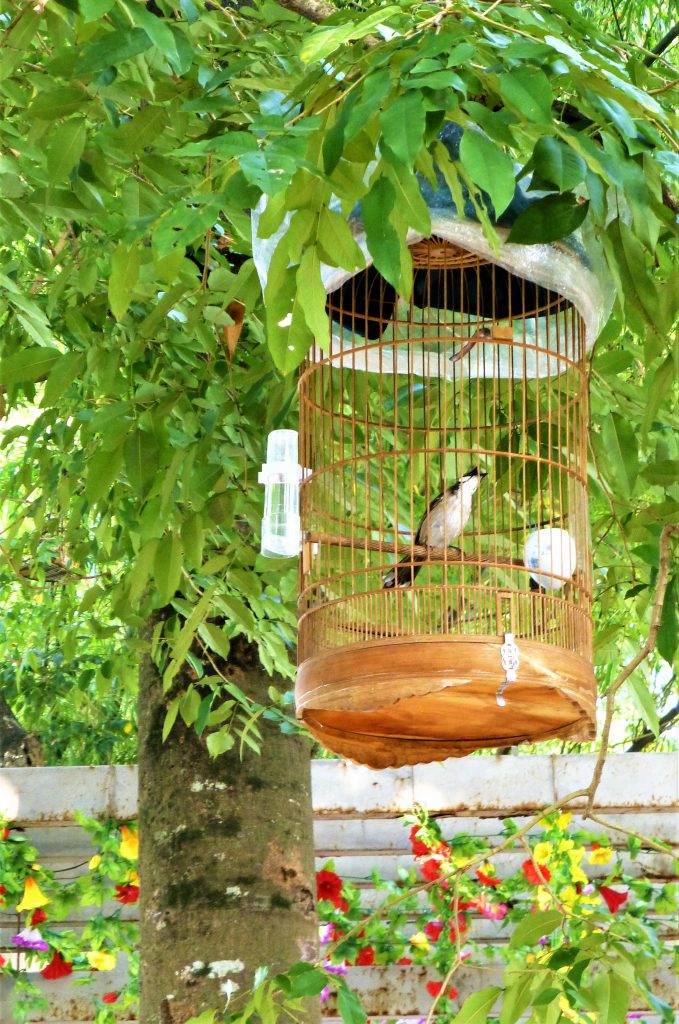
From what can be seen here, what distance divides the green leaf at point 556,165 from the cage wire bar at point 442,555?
434 mm

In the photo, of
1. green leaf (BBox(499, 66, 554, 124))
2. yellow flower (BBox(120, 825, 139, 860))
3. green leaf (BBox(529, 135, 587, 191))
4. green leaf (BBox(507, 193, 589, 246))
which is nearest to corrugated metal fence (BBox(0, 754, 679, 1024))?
yellow flower (BBox(120, 825, 139, 860))

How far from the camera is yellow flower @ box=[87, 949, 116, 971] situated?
12.1ft

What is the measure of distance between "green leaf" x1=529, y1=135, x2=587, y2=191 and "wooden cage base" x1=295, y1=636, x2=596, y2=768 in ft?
2.23

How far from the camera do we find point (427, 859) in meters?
3.67

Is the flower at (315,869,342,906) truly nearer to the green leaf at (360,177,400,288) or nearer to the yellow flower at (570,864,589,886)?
the yellow flower at (570,864,589,886)

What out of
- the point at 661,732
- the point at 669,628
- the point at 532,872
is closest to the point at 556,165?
the point at 669,628

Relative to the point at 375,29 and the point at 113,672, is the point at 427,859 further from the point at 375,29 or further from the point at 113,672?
the point at 375,29

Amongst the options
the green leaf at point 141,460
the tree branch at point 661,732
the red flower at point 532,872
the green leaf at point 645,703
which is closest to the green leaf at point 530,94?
the green leaf at point 141,460

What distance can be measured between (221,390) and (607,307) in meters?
0.86

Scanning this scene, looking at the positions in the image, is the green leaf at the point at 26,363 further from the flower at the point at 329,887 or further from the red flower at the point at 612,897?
the red flower at the point at 612,897

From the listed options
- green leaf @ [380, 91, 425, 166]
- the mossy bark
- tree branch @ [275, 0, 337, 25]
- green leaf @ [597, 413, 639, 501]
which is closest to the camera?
green leaf @ [380, 91, 425, 166]

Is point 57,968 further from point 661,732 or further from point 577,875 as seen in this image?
point 661,732

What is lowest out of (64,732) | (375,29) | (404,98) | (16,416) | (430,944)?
(430,944)

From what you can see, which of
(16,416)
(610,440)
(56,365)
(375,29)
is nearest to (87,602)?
(56,365)
